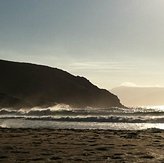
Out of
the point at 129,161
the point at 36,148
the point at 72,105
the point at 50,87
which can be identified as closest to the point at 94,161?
the point at 129,161

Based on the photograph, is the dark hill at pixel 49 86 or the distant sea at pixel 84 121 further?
the dark hill at pixel 49 86

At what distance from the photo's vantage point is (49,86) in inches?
5453

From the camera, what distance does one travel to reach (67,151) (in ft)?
45.0

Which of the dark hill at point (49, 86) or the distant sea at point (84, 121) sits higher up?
the dark hill at point (49, 86)

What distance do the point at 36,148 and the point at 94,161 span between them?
11.3 feet

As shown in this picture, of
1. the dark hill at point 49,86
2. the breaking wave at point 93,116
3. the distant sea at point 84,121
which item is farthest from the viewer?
the dark hill at point 49,86

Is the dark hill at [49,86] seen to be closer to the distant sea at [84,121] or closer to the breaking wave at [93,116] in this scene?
the breaking wave at [93,116]

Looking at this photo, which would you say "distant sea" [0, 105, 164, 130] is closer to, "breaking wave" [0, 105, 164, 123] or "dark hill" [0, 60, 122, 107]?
"breaking wave" [0, 105, 164, 123]

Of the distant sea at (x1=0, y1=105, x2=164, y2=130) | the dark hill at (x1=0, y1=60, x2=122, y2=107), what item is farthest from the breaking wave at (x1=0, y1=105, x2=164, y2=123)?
the dark hill at (x1=0, y1=60, x2=122, y2=107)

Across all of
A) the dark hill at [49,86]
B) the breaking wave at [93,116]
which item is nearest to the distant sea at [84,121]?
the breaking wave at [93,116]

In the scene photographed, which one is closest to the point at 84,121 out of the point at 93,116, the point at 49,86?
the point at 93,116

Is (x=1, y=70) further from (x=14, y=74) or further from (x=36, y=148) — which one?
(x=36, y=148)

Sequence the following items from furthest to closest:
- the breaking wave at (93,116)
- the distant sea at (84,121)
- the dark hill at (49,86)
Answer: the dark hill at (49,86), the breaking wave at (93,116), the distant sea at (84,121)

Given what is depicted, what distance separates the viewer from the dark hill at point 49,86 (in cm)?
13225
